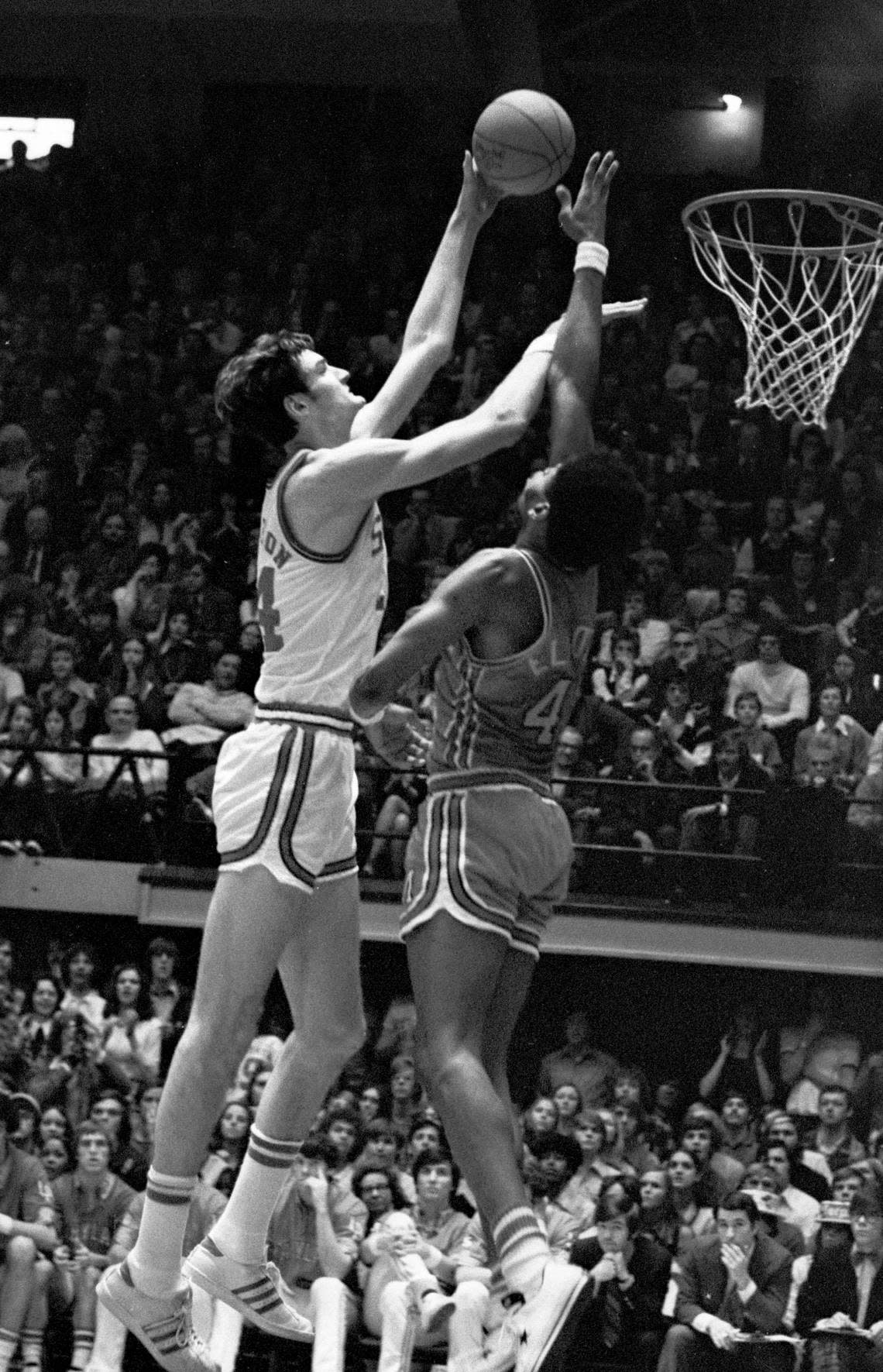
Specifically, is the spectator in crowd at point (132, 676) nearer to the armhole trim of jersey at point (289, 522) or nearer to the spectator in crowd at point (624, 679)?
the spectator in crowd at point (624, 679)

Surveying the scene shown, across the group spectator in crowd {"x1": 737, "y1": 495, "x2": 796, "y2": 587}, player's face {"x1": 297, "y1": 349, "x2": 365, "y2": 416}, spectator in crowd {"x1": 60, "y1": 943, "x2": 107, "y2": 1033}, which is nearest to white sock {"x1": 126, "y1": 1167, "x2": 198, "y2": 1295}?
player's face {"x1": 297, "y1": 349, "x2": 365, "y2": 416}

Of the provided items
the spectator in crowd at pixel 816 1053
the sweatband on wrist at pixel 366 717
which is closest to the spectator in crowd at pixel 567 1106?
the spectator in crowd at pixel 816 1053

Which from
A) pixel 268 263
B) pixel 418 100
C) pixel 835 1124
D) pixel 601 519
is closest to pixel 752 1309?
pixel 835 1124

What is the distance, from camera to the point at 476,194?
554cm

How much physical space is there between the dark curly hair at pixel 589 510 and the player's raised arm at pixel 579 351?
0.15m

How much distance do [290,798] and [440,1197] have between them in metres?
4.61

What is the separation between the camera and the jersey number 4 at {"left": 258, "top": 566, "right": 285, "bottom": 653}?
525cm

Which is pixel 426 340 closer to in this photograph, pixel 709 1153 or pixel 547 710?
pixel 547 710

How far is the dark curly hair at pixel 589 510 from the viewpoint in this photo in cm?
502

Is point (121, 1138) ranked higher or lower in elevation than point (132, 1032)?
lower

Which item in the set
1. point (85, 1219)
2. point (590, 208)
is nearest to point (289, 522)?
point (590, 208)

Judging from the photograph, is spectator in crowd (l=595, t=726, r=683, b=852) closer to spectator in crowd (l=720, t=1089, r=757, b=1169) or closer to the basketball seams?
spectator in crowd (l=720, t=1089, r=757, b=1169)

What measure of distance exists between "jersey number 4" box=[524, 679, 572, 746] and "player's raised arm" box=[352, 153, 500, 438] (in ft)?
2.51

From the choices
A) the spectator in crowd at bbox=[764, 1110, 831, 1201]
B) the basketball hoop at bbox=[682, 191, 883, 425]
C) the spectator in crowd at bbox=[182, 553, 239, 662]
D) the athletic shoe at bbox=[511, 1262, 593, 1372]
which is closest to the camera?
the athletic shoe at bbox=[511, 1262, 593, 1372]
